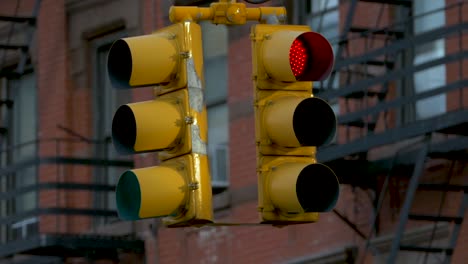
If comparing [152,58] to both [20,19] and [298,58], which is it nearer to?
[298,58]

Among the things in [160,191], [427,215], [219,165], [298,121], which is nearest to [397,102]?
[427,215]

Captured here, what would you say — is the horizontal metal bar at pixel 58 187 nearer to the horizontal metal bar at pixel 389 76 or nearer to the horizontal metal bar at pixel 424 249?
the horizontal metal bar at pixel 389 76

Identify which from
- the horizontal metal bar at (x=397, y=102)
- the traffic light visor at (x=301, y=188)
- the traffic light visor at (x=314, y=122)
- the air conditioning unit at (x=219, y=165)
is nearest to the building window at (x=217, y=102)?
the air conditioning unit at (x=219, y=165)

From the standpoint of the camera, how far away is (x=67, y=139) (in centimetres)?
2388

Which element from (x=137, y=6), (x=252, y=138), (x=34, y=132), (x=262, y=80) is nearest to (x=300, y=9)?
(x=252, y=138)

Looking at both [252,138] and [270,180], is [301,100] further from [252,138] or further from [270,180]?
[252,138]

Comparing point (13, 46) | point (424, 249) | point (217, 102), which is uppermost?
point (13, 46)

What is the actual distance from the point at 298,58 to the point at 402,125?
24.6 ft

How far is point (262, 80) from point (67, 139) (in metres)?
13.2

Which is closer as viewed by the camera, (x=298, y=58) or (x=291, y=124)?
(x=291, y=124)

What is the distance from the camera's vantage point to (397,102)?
17.9 metres

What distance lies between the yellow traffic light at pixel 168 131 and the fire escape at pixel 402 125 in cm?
694

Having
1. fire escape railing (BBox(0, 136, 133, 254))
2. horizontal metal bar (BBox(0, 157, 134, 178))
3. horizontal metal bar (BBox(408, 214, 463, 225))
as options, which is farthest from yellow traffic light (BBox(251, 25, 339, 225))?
fire escape railing (BBox(0, 136, 133, 254))

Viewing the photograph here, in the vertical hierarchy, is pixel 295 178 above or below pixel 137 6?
below
